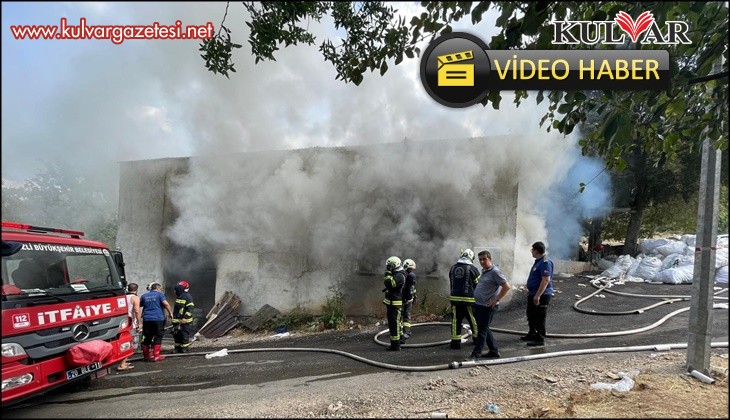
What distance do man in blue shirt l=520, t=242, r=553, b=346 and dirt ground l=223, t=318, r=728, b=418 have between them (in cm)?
77

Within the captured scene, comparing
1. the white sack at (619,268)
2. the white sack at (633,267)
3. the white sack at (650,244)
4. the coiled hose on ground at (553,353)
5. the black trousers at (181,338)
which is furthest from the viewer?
the white sack at (650,244)

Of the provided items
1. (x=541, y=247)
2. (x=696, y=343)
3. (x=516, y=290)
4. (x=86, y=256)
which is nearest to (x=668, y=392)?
(x=696, y=343)

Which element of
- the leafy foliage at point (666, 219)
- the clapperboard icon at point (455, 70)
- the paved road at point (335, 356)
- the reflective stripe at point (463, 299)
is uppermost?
the clapperboard icon at point (455, 70)

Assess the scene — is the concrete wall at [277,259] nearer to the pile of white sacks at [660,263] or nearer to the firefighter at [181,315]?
the firefighter at [181,315]

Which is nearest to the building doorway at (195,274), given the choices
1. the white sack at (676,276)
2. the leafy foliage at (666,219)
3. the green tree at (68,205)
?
the green tree at (68,205)

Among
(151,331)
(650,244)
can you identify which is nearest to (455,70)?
(151,331)

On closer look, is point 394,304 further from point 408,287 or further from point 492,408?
point 492,408

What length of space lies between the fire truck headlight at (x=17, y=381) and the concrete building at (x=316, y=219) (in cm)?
620

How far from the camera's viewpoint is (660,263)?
10.0 meters

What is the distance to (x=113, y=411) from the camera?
3992 mm

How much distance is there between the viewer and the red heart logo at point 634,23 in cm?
320

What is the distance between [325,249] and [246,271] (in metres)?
2.27

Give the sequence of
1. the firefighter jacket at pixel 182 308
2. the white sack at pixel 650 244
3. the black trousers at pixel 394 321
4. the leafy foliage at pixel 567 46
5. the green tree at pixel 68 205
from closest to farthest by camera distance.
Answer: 1. the leafy foliage at pixel 567 46
2. the black trousers at pixel 394 321
3. the firefighter jacket at pixel 182 308
4. the white sack at pixel 650 244
5. the green tree at pixel 68 205

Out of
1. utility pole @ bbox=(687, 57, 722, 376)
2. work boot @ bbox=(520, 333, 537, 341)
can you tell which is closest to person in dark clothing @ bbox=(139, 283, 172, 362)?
work boot @ bbox=(520, 333, 537, 341)
